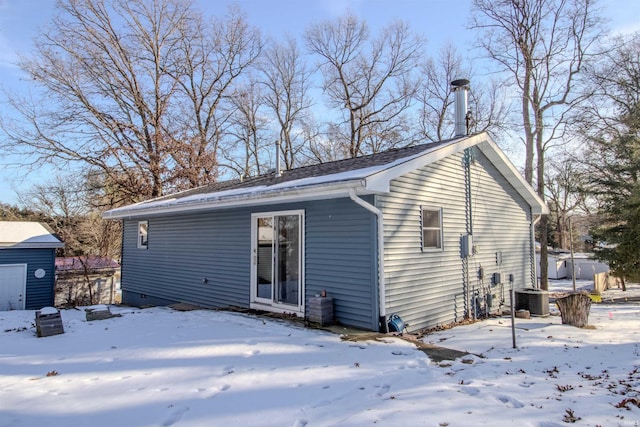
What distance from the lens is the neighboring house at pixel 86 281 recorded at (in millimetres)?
16969

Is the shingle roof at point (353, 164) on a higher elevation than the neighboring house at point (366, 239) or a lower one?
higher

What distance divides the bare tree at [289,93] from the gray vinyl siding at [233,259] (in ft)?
51.7

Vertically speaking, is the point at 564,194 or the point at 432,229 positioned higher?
the point at 564,194

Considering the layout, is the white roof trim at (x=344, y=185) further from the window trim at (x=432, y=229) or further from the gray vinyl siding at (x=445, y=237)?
the window trim at (x=432, y=229)

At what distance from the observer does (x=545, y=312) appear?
8938 millimetres

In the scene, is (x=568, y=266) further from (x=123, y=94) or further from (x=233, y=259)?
(x=123, y=94)

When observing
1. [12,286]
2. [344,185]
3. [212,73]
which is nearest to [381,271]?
[344,185]

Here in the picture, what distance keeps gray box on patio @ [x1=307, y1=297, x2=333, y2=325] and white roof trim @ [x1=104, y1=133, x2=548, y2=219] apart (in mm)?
1676

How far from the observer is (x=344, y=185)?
5625 millimetres

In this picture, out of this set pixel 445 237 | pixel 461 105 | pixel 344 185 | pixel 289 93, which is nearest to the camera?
pixel 344 185

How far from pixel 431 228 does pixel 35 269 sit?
13505 millimetres

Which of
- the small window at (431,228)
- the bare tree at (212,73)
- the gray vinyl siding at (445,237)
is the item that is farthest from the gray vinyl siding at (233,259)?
the bare tree at (212,73)

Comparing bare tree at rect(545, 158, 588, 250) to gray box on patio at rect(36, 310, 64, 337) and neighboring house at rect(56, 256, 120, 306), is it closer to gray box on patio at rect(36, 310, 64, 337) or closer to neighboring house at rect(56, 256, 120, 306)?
gray box on patio at rect(36, 310, 64, 337)

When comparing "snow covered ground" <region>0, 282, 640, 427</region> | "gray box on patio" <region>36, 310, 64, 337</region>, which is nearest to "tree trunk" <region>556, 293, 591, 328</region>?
"snow covered ground" <region>0, 282, 640, 427</region>
